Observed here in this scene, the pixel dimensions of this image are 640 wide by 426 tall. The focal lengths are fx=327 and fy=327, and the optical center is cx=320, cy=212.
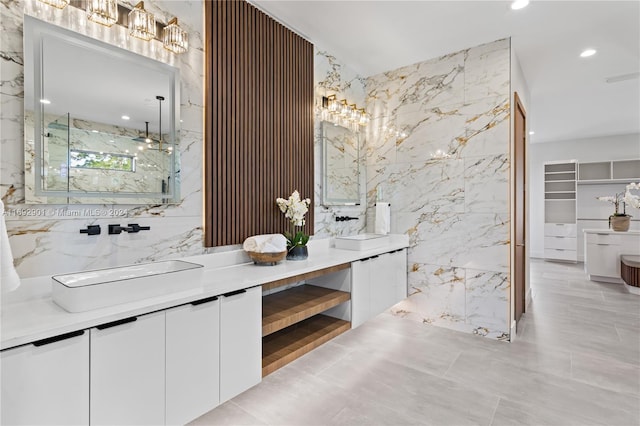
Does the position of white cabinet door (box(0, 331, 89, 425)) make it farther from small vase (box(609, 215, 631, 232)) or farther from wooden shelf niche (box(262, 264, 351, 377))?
small vase (box(609, 215, 631, 232))

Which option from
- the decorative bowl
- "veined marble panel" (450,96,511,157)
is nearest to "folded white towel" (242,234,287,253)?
the decorative bowl

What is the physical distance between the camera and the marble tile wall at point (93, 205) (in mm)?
1537

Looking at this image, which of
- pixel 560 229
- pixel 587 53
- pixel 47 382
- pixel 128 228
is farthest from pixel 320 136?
pixel 560 229

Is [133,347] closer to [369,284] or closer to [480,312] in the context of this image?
[369,284]

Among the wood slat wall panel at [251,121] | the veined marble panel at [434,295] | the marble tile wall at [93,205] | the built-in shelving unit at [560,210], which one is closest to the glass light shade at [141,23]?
the marble tile wall at [93,205]

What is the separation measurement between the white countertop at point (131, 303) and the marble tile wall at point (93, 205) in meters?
0.15

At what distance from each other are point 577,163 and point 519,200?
5436 mm

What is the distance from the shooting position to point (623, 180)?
7.16 m

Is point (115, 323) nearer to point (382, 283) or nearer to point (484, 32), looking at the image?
point (382, 283)

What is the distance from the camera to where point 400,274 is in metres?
3.60

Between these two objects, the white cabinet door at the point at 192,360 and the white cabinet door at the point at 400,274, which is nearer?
the white cabinet door at the point at 192,360

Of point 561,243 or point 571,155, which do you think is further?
point 571,155

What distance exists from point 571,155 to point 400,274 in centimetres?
705

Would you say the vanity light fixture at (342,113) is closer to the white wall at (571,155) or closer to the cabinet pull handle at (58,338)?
the cabinet pull handle at (58,338)
